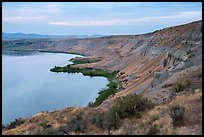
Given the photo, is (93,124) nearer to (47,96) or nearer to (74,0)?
(74,0)

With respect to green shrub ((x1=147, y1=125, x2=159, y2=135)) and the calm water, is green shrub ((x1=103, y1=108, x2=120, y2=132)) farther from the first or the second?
the calm water

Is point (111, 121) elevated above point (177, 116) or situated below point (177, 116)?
below

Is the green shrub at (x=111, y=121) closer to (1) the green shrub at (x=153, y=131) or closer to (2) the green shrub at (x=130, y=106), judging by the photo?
(2) the green shrub at (x=130, y=106)

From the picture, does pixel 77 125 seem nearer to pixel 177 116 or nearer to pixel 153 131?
pixel 153 131

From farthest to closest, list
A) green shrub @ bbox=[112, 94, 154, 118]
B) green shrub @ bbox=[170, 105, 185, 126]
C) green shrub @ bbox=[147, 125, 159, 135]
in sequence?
green shrub @ bbox=[112, 94, 154, 118] → green shrub @ bbox=[170, 105, 185, 126] → green shrub @ bbox=[147, 125, 159, 135]

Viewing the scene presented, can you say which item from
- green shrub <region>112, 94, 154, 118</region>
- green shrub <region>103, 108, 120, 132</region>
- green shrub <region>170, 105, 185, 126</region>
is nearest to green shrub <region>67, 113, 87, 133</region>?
green shrub <region>103, 108, 120, 132</region>

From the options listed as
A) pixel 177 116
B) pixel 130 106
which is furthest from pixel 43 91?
pixel 177 116

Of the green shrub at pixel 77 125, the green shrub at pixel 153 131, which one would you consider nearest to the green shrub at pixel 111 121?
the green shrub at pixel 77 125

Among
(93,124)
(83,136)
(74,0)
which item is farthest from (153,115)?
(74,0)
